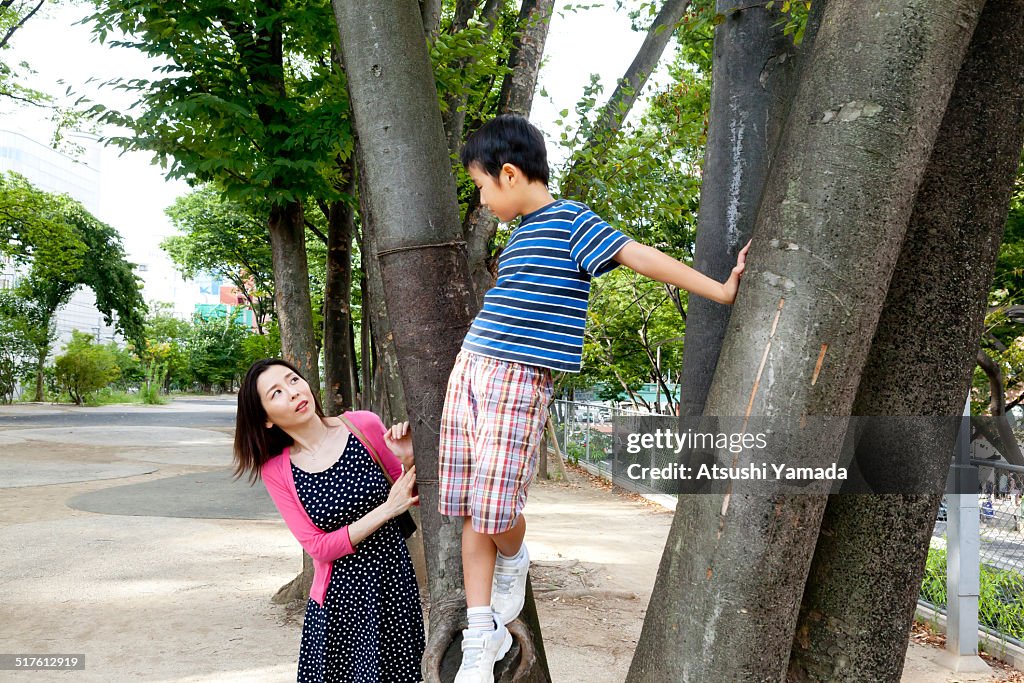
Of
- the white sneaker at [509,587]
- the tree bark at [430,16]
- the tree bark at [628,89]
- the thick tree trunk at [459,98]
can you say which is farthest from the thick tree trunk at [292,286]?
the white sneaker at [509,587]

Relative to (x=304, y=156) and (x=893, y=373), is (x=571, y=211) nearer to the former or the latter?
(x=893, y=373)

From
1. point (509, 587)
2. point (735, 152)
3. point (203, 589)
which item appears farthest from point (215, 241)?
point (509, 587)

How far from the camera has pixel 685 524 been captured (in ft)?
5.62

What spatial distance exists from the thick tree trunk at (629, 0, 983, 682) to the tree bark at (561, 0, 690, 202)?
528 centimetres

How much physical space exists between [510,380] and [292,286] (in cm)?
488

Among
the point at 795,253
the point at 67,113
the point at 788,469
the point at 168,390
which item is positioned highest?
the point at 67,113

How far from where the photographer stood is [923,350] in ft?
6.15

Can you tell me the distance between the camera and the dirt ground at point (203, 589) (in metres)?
5.46

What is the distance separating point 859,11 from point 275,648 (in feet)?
17.6

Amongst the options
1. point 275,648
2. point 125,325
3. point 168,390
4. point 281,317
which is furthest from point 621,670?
point 168,390

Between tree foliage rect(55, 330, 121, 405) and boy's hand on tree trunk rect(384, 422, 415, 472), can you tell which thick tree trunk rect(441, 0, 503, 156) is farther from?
tree foliage rect(55, 330, 121, 405)

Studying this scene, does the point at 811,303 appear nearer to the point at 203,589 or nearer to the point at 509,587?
the point at 509,587

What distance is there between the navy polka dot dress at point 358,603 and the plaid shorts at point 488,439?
27.2 inches

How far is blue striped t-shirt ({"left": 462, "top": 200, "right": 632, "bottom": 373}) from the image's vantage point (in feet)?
6.55
